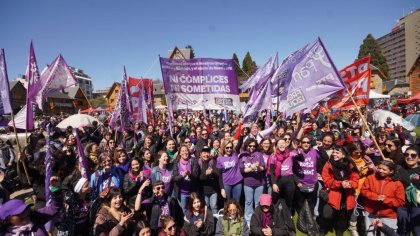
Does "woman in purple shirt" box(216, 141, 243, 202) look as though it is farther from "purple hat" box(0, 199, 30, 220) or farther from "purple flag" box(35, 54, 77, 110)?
"purple flag" box(35, 54, 77, 110)

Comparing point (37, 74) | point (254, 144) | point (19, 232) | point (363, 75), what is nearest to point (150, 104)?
point (37, 74)

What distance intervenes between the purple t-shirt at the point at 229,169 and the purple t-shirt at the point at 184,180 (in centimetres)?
65

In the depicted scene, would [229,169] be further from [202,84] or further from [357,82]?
[357,82]

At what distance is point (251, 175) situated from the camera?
527 cm

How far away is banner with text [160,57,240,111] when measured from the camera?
358 inches

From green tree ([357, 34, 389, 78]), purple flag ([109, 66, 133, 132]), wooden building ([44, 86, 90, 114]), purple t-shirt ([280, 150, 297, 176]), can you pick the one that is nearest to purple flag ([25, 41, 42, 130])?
purple flag ([109, 66, 133, 132])

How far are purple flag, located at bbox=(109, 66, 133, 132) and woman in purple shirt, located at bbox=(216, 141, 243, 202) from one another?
12.9 ft

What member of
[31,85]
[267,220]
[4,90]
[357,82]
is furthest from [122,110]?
[357,82]

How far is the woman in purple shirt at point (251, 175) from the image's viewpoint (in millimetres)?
5215

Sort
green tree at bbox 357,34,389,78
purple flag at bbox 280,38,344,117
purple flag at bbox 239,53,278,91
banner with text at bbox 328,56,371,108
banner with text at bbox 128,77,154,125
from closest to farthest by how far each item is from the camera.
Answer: purple flag at bbox 280,38,344,117
banner with text at bbox 328,56,371,108
purple flag at bbox 239,53,278,91
banner with text at bbox 128,77,154,125
green tree at bbox 357,34,389,78

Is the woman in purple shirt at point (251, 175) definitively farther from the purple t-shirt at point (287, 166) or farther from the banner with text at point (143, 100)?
the banner with text at point (143, 100)

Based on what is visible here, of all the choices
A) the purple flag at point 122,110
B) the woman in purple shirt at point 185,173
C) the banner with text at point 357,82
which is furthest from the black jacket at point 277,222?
the purple flag at point 122,110

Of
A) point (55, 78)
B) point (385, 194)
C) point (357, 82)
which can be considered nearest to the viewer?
point (385, 194)

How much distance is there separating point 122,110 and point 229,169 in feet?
13.9
